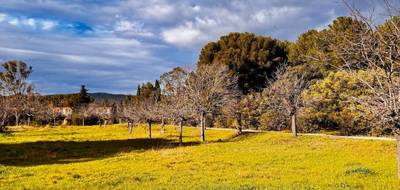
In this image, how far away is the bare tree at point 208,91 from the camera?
66500 millimetres

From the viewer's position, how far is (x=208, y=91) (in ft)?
226

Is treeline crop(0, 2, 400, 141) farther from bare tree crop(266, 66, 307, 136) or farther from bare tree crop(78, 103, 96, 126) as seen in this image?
bare tree crop(78, 103, 96, 126)

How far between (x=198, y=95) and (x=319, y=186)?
150 ft

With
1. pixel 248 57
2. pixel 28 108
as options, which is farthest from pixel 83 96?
pixel 248 57

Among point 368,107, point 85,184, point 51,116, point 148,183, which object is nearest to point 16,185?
point 85,184

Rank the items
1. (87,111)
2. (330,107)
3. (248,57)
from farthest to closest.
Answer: (87,111) → (248,57) → (330,107)

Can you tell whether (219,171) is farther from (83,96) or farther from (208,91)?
(83,96)

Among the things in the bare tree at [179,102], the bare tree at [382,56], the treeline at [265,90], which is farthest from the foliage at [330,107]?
the bare tree at [382,56]

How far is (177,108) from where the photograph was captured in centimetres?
6650

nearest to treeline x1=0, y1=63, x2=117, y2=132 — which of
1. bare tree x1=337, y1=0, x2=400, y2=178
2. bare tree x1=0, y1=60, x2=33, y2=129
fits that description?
bare tree x1=0, y1=60, x2=33, y2=129

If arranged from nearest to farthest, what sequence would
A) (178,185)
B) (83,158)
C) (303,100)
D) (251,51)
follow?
(178,185) < (83,158) < (303,100) < (251,51)

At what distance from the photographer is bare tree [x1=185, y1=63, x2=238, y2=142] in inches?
2618

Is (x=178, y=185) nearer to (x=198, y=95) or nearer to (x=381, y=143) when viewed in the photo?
(x=381, y=143)

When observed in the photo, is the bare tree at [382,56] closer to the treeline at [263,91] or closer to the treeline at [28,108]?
the treeline at [263,91]
